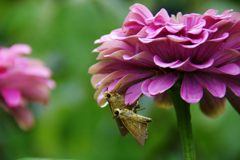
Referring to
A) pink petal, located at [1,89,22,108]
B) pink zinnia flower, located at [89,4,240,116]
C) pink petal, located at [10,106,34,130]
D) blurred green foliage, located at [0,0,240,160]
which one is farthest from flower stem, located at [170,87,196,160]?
blurred green foliage, located at [0,0,240,160]

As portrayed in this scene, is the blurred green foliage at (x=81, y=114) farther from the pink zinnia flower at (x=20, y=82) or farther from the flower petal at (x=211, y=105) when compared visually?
the flower petal at (x=211, y=105)

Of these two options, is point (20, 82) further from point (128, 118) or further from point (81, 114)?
point (128, 118)

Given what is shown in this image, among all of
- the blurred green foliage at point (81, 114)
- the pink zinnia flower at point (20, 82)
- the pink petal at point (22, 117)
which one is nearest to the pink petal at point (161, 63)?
the pink zinnia flower at point (20, 82)

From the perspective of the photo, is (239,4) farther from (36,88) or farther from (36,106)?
(36,88)

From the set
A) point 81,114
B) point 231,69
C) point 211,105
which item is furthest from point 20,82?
point 231,69

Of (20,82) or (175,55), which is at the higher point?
(20,82)

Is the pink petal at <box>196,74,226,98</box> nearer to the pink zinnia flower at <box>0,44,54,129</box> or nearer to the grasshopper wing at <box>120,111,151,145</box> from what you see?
Result: the grasshopper wing at <box>120,111,151,145</box>
